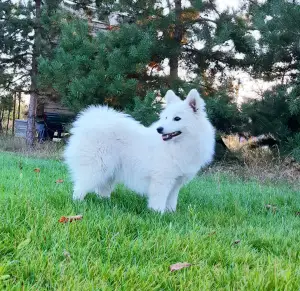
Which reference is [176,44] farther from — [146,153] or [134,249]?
[134,249]

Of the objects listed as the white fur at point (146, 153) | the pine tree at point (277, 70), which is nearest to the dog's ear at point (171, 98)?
the white fur at point (146, 153)

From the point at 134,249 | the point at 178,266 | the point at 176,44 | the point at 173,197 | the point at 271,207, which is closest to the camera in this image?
the point at 178,266

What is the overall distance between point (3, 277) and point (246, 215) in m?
2.59

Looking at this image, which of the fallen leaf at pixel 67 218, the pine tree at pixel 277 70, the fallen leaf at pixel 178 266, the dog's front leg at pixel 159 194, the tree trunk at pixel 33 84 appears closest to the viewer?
the fallen leaf at pixel 178 266

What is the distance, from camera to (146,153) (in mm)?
3627

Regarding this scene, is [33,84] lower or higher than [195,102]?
lower

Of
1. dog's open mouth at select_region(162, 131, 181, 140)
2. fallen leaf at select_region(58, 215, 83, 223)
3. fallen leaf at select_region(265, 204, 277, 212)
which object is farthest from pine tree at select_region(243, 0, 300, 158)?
fallen leaf at select_region(58, 215, 83, 223)

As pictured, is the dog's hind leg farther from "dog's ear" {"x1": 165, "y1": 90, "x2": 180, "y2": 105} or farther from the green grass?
"dog's ear" {"x1": 165, "y1": 90, "x2": 180, "y2": 105}

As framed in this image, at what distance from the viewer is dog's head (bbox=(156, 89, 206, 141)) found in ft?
11.6

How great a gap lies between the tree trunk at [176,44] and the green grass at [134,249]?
5855 millimetres

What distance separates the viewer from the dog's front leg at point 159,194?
3.45 m

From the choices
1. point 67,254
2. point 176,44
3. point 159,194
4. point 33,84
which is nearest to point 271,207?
point 159,194

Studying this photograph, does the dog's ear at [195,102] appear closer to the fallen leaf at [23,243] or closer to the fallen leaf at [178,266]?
the fallen leaf at [178,266]

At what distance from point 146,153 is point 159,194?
0.44 m
